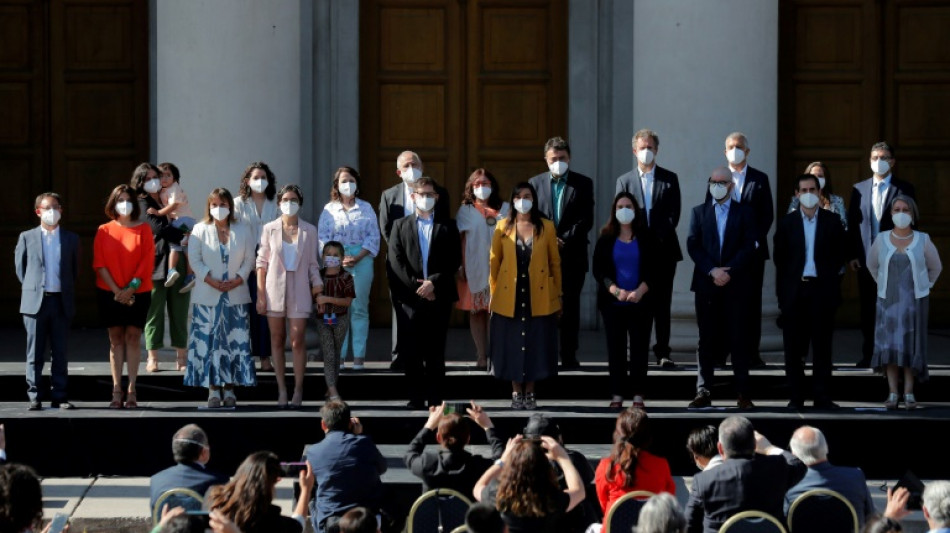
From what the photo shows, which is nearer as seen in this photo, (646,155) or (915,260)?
(915,260)

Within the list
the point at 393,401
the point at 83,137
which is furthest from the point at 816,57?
the point at 83,137

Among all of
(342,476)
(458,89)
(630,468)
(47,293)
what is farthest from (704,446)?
(458,89)

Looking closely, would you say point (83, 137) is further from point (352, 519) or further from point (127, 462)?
point (352, 519)

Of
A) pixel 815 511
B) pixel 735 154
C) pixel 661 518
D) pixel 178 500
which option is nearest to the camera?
pixel 661 518

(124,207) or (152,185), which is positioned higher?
(152,185)

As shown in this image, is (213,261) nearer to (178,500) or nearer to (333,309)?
(333,309)

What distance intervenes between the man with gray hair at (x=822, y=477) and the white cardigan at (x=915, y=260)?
13.2 feet

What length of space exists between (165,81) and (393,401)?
156 inches

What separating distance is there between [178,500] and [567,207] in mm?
5995

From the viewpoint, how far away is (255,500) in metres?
8.80

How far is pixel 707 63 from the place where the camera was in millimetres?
16109

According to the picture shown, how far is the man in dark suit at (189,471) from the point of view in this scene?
973 cm

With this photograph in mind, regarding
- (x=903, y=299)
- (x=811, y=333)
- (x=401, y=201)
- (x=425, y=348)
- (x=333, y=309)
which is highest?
(x=401, y=201)

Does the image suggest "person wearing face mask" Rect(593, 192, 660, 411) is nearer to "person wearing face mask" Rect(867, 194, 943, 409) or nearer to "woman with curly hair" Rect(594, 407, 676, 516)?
"person wearing face mask" Rect(867, 194, 943, 409)
